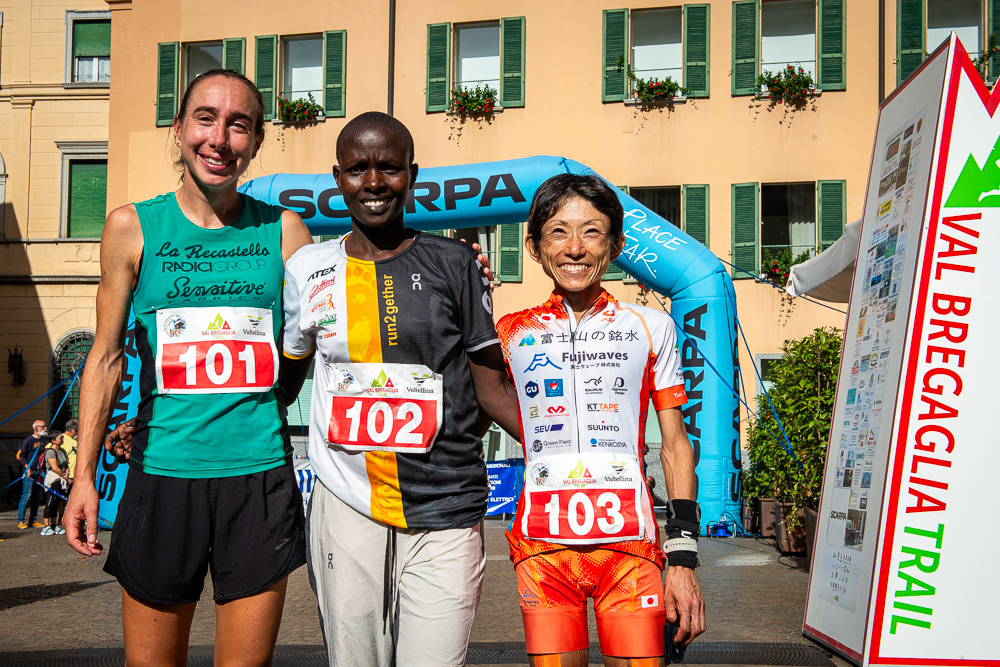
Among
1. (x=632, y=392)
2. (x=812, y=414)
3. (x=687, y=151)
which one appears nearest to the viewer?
(x=632, y=392)

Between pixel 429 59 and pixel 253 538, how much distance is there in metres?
17.8

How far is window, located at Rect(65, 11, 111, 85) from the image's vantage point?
22.8 metres

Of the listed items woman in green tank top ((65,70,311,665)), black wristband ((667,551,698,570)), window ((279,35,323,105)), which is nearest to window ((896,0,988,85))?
window ((279,35,323,105))

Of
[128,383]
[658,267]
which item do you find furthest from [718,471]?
[128,383]

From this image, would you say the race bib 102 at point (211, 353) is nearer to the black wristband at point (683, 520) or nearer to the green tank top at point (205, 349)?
the green tank top at point (205, 349)

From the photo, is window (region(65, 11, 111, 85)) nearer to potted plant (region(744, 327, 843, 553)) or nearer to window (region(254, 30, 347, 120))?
window (region(254, 30, 347, 120))

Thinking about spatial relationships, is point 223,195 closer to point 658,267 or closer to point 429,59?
point 658,267

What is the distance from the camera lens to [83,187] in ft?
73.9

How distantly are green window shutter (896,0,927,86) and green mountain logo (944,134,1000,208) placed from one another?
587 inches

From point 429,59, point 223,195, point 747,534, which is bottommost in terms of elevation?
point 747,534

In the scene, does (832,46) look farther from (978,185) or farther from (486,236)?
(978,185)

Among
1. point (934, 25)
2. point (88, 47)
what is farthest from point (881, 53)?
point (88, 47)

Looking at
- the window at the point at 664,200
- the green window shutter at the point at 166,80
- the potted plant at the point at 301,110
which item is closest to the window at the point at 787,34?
the window at the point at 664,200

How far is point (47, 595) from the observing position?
28.0 feet
